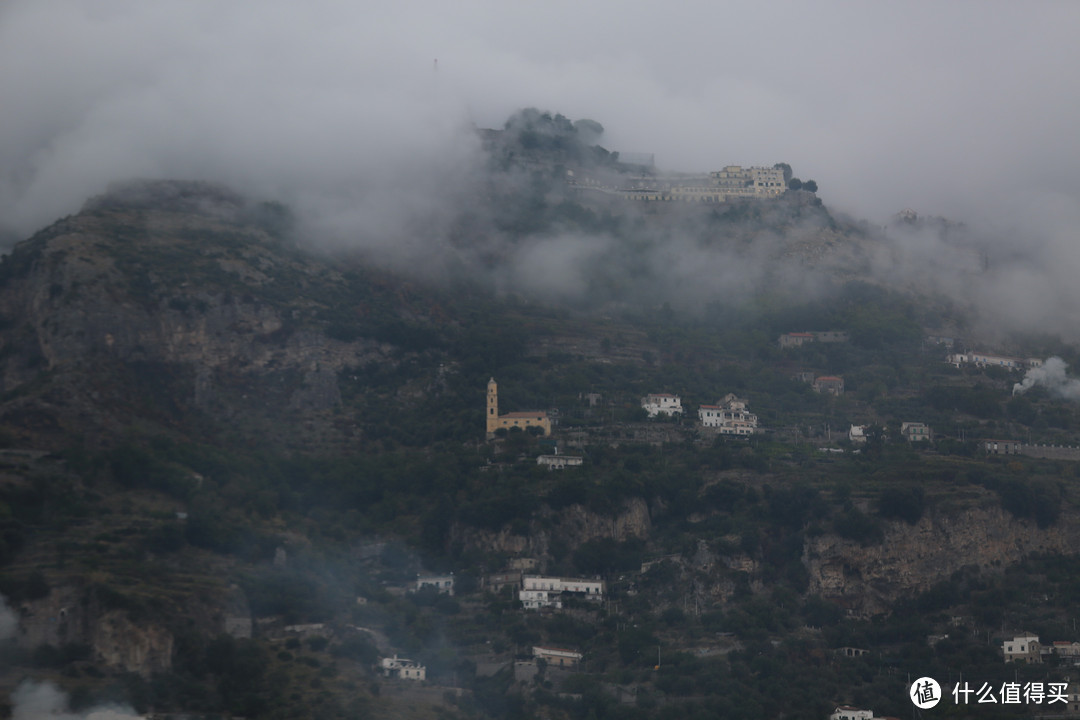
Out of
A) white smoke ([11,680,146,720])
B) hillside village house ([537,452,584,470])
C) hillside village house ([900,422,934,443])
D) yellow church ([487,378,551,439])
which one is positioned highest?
yellow church ([487,378,551,439])

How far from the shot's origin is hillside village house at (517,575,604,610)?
6519 cm

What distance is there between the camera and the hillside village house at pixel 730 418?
3044 inches

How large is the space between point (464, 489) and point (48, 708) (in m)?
25.1

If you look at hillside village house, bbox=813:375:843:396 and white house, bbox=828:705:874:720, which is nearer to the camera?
white house, bbox=828:705:874:720

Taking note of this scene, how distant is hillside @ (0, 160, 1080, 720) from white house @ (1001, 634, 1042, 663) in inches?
21.1

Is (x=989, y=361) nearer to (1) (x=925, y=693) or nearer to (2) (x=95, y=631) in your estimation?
(1) (x=925, y=693)

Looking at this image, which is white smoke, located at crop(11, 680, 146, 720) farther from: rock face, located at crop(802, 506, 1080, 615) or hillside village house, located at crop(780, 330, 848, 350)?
hillside village house, located at crop(780, 330, 848, 350)

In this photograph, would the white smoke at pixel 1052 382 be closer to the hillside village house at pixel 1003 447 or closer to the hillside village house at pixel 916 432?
the hillside village house at pixel 1003 447

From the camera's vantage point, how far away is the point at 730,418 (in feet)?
256

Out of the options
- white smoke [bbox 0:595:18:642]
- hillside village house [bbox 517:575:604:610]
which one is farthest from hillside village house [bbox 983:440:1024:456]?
white smoke [bbox 0:595:18:642]

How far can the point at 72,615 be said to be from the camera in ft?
180

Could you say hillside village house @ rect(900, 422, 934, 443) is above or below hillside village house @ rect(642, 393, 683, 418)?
below

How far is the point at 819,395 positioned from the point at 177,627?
128 ft

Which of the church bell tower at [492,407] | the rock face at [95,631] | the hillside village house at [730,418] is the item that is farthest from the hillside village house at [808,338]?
the rock face at [95,631]
